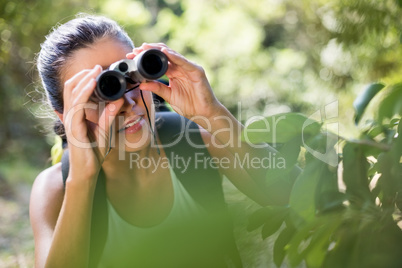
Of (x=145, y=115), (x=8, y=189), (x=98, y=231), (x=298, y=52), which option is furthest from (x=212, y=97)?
(x=298, y=52)

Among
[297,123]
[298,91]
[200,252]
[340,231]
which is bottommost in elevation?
[298,91]

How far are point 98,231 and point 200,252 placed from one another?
478mm

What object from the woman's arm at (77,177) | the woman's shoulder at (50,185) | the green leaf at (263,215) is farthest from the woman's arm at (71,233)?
the green leaf at (263,215)

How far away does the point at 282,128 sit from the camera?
1.95ft

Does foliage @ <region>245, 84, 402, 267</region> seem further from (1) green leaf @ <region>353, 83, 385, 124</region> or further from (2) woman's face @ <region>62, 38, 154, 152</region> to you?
(2) woman's face @ <region>62, 38, 154, 152</region>

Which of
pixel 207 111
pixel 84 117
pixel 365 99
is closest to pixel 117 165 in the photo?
pixel 84 117

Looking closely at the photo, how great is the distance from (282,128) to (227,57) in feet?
15.7

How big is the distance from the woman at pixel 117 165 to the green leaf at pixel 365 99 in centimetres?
45

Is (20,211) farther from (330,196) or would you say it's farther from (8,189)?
(330,196)

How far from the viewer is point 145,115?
1315 millimetres

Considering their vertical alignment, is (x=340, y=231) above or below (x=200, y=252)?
above

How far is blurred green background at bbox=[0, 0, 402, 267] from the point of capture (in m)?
4.14

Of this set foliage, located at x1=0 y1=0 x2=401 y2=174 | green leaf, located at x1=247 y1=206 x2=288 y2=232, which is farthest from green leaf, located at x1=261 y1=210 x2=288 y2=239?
foliage, located at x1=0 y1=0 x2=401 y2=174

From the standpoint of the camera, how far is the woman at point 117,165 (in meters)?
1.15
